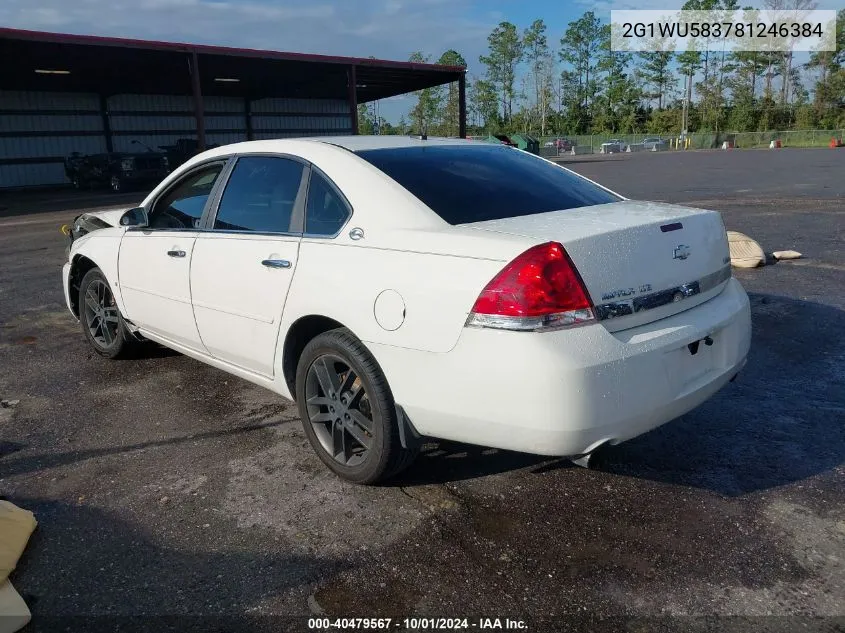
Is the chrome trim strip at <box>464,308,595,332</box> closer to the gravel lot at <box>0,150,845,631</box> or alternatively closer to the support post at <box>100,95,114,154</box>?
the gravel lot at <box>0,150,845,631</box>

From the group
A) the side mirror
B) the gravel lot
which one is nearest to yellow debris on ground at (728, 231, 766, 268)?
the gravel lot

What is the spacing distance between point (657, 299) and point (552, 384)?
64 centimetres

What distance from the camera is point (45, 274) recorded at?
9.47 metres

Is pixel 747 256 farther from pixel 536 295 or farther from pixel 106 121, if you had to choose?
pixel 106 121

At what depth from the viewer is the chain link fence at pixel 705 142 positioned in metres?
63.2

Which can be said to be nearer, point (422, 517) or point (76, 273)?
point (422, 517)

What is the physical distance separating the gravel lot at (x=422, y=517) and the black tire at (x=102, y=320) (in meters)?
0.38

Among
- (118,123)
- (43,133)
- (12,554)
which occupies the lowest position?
(12,554)

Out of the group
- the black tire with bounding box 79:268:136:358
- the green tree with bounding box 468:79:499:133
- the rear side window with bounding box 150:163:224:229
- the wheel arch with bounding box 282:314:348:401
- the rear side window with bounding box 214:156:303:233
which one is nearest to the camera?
the wheel arch with bounding box 282:314:348:401

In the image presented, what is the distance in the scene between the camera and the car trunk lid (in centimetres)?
270

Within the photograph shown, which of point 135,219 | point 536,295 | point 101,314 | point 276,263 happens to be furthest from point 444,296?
point 101,314

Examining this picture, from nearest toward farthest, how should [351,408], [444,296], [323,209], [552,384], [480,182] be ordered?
[552,384]
[444,296]
[351,408]
[323,209]
[480,182]

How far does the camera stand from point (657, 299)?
2.84 meters

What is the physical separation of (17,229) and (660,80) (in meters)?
88.2
